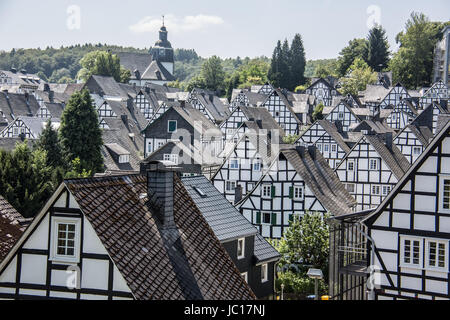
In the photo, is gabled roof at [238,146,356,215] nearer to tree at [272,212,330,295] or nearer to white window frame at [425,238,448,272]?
tree at [272,212,330,295]

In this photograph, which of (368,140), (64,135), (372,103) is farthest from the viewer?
(372,103)

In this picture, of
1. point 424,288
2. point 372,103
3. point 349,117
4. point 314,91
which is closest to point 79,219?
point 424,288

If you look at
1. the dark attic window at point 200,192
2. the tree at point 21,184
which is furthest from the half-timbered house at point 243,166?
the dark attic window at point 200,192

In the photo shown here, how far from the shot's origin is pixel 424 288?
74.3 ft

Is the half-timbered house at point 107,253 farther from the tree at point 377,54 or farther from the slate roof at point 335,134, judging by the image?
the tree at point 377,54

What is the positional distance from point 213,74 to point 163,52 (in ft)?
139

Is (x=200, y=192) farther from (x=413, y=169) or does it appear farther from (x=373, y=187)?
(x=373, y=187)

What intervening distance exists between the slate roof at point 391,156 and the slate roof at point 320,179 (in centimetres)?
824

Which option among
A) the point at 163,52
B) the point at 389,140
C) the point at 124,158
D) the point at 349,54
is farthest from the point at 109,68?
the point at 389,140

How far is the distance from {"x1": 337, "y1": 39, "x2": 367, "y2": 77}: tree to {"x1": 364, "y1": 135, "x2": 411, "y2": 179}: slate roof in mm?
82489

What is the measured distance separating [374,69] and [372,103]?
78.7ft

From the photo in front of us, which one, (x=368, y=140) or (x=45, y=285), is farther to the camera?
(x=368, y=140)

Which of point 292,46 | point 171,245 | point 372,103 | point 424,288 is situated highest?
point 292,46

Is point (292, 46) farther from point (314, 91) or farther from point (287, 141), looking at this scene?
point (287, 141)
